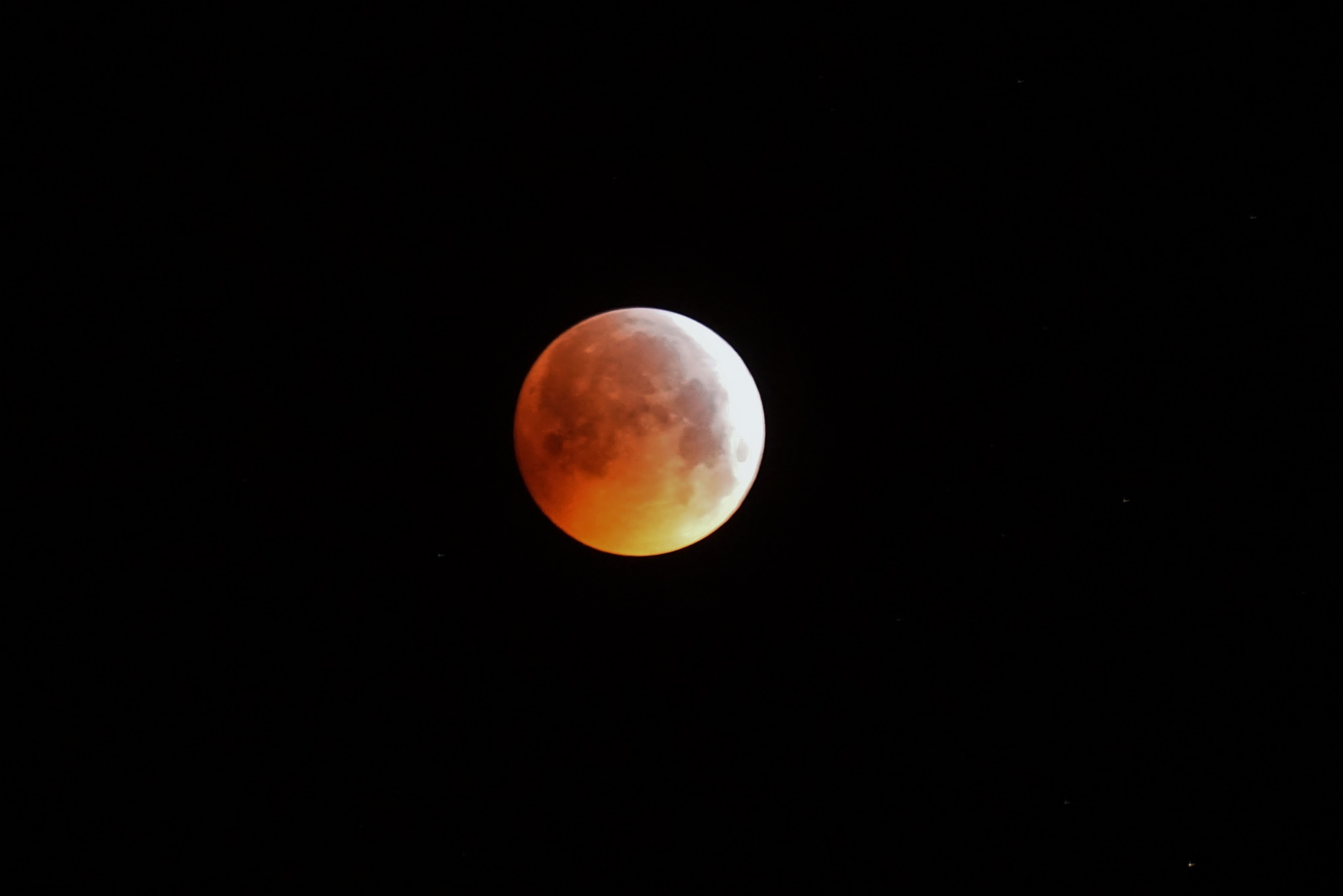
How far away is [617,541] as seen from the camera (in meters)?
2.61

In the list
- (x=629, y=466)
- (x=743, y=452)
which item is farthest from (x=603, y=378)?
(x=743, y=452)

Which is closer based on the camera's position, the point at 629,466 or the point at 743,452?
the point at 629,466

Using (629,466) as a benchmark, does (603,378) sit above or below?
above

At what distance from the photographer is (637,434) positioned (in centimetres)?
247

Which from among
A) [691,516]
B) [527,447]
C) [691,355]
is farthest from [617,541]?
[691,355]

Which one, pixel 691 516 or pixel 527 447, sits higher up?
pixel 527 447

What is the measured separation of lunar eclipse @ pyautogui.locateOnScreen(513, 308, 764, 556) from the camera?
8.14ft

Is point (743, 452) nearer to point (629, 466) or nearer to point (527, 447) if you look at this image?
point (629, 466)

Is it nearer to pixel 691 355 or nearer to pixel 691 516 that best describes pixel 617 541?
pixel 691 516

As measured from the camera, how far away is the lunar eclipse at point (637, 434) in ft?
8.14

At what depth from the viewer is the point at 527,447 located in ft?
8.67

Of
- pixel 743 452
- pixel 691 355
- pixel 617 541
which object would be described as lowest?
pixel 617 541

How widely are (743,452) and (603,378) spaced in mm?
545

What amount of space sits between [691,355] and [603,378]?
32 centimetres
